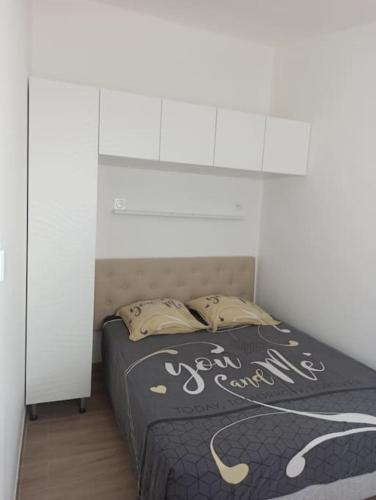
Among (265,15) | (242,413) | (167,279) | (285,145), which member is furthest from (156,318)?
(265,15)

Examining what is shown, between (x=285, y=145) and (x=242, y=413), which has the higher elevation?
(x=285, y=145)

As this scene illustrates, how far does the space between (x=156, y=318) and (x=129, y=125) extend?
1292mm

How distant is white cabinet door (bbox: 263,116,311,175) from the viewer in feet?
9.61

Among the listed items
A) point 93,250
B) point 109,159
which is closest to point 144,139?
point 109,159

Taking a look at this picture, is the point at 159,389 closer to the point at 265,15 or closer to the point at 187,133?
the point at 187,133

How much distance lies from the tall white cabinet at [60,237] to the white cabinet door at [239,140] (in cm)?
87

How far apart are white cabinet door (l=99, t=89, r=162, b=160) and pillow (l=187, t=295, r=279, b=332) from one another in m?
1.21

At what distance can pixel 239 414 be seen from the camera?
5.96 ft

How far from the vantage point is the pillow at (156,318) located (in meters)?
2.68

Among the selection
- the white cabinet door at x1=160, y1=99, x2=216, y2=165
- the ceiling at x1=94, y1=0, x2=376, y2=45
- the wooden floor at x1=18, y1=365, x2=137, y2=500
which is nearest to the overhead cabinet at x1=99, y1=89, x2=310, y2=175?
the white cabinet door at x1=160, y1=99, x2=216, y2=165

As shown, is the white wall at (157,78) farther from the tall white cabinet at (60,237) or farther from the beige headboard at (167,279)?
the tall white cabinet at (60,237)

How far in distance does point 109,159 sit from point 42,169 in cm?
50

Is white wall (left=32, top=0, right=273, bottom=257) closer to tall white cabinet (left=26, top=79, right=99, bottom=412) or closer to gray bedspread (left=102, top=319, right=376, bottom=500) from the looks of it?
tall white cabinet (left=26, top=79, right=99, bottom=412)

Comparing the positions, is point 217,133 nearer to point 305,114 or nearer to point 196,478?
point 305,114
